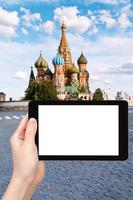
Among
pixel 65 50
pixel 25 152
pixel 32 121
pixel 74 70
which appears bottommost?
pixel 25 152

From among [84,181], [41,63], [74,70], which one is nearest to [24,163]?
[84,181]

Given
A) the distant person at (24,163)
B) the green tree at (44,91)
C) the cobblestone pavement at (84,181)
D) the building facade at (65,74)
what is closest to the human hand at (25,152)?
the distant person at (24,163)

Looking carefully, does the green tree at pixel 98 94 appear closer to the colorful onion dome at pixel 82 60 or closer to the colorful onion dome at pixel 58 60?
the colorful onion dome at pixel 82 60

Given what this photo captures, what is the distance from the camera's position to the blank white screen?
1.78 m

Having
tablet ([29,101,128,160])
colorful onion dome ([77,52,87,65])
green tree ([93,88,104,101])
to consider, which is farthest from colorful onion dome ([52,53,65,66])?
tablet ([29,101,128,160])

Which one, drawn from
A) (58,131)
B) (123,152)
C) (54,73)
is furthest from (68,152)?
(54,73)

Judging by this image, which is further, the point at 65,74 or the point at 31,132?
the point at 65,74

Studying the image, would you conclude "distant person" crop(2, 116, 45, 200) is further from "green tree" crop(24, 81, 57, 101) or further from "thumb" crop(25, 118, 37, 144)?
"green tree" crop(24, 81, 57, 101)

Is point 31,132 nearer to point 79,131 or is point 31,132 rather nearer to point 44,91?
point 79,131

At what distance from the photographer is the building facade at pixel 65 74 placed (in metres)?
111

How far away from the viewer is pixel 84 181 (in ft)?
27.9

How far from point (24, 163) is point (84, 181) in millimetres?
6920

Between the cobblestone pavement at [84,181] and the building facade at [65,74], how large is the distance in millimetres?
95564

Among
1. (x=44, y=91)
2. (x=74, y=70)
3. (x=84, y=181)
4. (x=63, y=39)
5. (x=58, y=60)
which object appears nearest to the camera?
(x=84, y=181)
